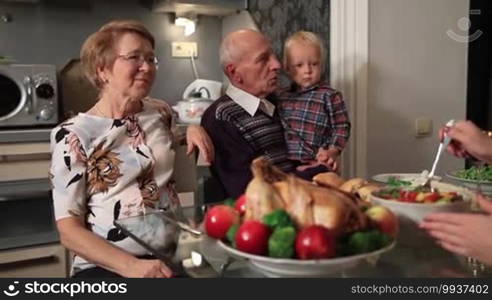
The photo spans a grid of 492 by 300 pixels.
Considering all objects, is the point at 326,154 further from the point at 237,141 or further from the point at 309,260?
the point at 309,260

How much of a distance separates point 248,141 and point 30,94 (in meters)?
0.96

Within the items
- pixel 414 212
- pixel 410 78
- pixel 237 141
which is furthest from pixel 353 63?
pixel 414 212

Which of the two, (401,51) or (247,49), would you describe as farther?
(401,51)

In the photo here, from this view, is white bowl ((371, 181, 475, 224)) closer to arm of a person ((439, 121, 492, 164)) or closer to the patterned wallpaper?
arm of a person ((439, 121, 492, 164))

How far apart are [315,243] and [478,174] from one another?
766mm

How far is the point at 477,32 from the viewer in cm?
230

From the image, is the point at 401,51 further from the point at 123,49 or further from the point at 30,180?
the point at 30,180

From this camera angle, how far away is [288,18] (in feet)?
7.05

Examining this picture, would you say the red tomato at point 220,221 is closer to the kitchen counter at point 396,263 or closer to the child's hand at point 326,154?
the kitchen counter at point 396,263

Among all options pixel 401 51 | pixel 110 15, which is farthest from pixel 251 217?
pixel 110 15

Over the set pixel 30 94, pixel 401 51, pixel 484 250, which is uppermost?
pixel 401 51

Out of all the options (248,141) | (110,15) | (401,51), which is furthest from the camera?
(110,15)

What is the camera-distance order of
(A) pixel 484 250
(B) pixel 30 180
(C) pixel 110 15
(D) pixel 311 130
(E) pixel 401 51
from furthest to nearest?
(C) pixel 110 15, (E) pixel 401 51, (B) pixel 30 180, (D) pixel 311 130, (A) pixel 484 250

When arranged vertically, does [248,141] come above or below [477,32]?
below
